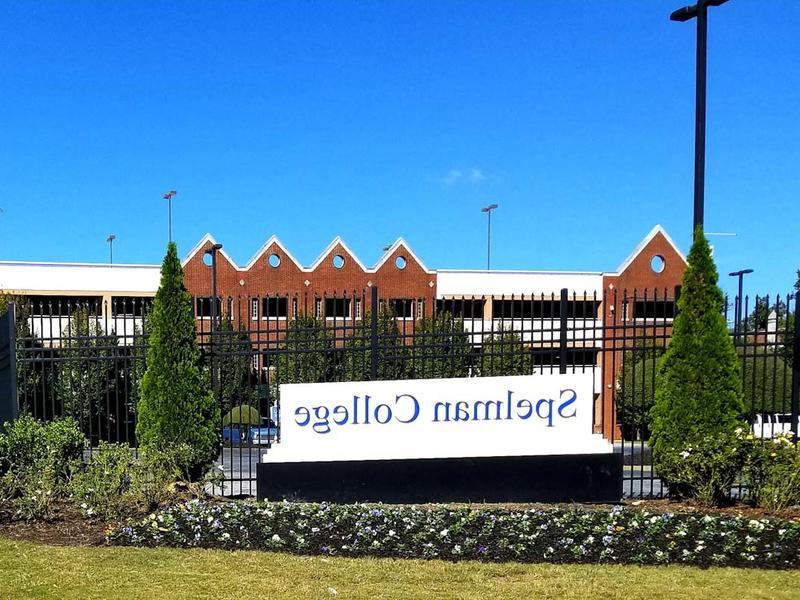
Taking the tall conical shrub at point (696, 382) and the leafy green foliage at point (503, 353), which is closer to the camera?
the tall conical shrub at point (696, 382)

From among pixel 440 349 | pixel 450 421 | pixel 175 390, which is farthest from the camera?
pixel 440 349

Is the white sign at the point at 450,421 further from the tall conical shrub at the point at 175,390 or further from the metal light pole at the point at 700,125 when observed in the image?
the metal light pole at the point at 700,125

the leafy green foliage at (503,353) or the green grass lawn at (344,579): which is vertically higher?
the leafy green foliage at (503,353)

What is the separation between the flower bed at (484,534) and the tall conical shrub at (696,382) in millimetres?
1420

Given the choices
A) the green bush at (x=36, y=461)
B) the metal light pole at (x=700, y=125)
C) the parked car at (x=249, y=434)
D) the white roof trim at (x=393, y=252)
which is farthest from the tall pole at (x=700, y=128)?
the white roof trim at (x=393, y=252)

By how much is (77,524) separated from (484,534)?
442cm

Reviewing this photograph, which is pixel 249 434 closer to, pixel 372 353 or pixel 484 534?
pixel 372 353

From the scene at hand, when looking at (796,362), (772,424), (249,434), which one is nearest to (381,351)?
(249,434)

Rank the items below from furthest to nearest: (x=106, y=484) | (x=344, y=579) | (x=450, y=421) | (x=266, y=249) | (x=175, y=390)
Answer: (x=266, y=249) → (x=175, y=390) → (x=450, y=421) → (x=106, y=484) → (x=344, y=579)

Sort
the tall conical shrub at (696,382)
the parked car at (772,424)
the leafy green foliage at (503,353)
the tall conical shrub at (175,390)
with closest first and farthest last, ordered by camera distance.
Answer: the tall conical shrub at (696,382)
the parked car at (772,424)
the leafy green foliage at (503,353)
the tall conical shrub at (175,390)

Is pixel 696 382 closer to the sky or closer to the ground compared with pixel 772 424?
closer to the sky

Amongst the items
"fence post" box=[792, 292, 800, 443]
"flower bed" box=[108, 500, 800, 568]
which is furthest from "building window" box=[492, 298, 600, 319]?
"flower bed" box=[108, 500, 800, 568]

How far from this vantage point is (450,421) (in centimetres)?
911

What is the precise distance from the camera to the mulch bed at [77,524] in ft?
24.0
